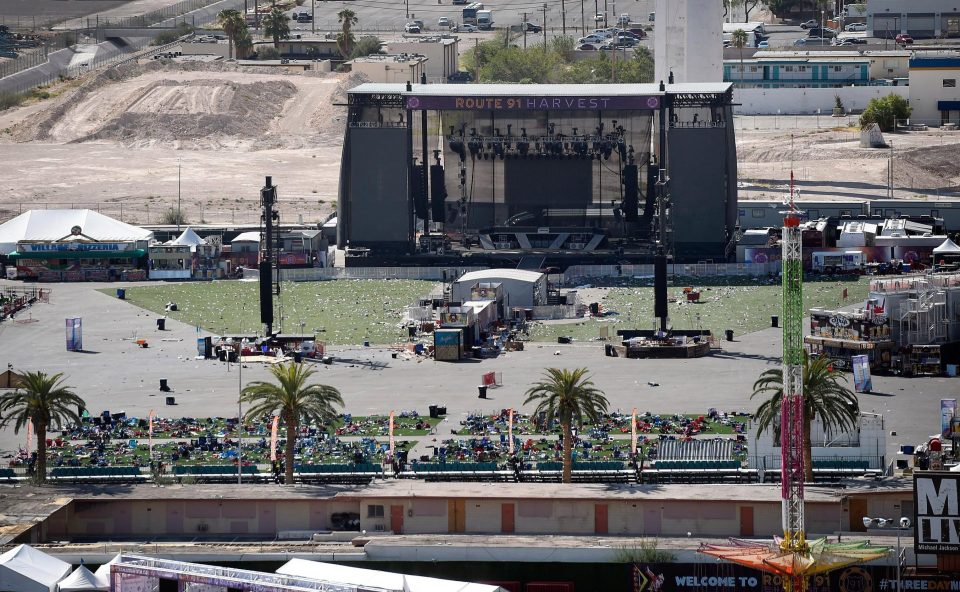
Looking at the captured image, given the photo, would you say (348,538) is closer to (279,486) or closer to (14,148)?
(279,486)

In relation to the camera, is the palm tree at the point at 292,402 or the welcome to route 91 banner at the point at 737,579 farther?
the palm tree at the point at 292,402

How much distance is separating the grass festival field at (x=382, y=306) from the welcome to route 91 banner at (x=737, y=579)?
45.8 m

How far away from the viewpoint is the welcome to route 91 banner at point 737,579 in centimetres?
6050

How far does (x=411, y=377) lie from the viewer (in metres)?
97.8

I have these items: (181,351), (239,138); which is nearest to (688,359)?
(181,351)

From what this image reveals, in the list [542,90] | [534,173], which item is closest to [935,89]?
[534,173]

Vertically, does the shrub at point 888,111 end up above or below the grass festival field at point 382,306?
above

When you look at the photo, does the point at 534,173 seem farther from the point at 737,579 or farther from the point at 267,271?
the point at 737,579

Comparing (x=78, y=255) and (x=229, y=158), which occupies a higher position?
(x=229, y=158)

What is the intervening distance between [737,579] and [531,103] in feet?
236

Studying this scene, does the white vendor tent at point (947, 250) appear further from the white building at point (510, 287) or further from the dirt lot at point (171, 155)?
the dirt lot at point (171, 155)

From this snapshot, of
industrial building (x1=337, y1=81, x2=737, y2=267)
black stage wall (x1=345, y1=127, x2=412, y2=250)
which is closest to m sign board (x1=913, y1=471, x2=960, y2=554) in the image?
industrial building (x1=337, y1=81, x2=737, y2=267)

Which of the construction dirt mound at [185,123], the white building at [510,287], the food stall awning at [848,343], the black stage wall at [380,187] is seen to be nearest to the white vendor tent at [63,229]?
the black stage wall at [380,187]

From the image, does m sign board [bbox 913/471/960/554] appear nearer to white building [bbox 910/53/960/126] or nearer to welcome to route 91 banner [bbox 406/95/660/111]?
welcome to route 91 banner [bbox 406/95/660/111]
